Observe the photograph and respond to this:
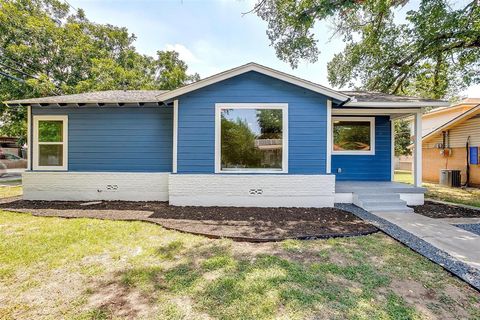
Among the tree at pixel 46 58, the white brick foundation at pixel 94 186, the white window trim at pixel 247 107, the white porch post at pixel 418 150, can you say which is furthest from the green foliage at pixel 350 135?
the tree at pixel 46 58

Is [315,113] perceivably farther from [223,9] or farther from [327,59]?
[327,59]

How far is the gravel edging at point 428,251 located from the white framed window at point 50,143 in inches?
349

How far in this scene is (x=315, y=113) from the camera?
257 inches

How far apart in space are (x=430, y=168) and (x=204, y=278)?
16377 mm

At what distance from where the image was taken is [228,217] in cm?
563

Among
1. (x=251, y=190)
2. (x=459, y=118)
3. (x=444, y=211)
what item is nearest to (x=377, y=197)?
(x=444, y=211)

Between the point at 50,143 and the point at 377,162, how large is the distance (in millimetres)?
11093

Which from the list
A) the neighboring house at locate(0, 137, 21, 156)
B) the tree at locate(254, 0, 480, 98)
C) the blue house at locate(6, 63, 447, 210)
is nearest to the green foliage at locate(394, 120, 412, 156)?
the tree at locate(254, 0, 480, 98)

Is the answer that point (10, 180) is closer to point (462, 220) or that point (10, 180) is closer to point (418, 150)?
point (418, 150)

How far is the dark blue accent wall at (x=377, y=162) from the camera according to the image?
850cm

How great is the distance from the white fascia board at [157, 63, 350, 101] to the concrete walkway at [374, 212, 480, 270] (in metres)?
3.32

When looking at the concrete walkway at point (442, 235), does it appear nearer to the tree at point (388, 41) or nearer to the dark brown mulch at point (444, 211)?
the dark brown mulch at point (444, 211)

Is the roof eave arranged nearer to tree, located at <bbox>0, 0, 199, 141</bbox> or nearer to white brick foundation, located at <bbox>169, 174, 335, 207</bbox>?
white brick foundation, located at <bbox>169, 174, 335, 207</bbox>

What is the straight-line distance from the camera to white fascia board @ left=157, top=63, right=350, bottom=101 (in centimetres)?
633
